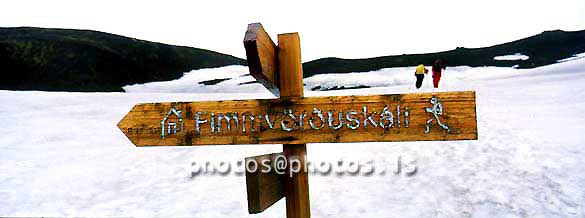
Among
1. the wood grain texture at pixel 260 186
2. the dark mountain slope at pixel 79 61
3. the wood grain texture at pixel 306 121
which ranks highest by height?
the dark mountain slope at pixel 79 61

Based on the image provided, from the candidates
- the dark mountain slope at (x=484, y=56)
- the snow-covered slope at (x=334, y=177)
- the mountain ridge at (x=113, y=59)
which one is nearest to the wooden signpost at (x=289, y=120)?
the snow-covered slope at (x=334, y=177)

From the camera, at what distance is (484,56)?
1660 inches

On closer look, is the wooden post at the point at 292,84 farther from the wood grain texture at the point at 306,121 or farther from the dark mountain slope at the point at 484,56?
the dark mountain slope at the point at 484,56

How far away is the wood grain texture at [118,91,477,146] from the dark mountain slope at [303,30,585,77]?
38129mm

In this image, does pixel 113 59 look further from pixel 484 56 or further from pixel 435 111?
pixel 484 56

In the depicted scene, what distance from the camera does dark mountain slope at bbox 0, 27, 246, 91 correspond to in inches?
915

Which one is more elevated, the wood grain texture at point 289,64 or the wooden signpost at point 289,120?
the wood grain texture at point 289,64

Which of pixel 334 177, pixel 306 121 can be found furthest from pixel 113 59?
pixel 306 121

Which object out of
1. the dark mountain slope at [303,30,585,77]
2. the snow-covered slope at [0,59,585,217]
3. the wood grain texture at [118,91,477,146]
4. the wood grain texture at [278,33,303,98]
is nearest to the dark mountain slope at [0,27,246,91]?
the dark mountain slope at [303,30,585,77]

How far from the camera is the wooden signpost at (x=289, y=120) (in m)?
1.85

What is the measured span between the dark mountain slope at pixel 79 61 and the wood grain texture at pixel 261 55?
78.7 ft

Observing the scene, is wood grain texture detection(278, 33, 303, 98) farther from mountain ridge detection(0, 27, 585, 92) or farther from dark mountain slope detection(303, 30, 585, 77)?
dark mountain slope detection(303, 30, 585, 77)

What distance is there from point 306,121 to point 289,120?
0.09m

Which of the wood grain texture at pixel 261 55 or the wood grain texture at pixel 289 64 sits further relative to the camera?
the wood grain texture at pixel 289 64
